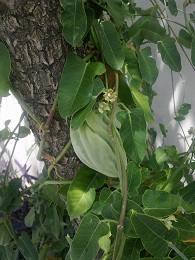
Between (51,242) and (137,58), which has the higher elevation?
(137,58)

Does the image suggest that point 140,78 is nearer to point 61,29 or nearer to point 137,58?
point 137,58

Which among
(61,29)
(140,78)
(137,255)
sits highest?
(61,29)

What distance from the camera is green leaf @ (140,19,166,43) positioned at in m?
0.62

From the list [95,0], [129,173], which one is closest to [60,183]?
[129,173]

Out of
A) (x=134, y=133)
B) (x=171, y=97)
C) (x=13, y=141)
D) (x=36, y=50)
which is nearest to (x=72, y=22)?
(x=36, y=50)

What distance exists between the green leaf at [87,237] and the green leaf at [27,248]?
10.8 inches

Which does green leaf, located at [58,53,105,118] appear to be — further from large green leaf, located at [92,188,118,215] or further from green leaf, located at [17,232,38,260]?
green leaf, located at [17,232,38,260]

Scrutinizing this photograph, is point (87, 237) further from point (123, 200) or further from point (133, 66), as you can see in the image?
point (133, 66)

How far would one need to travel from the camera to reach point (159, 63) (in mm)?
1211

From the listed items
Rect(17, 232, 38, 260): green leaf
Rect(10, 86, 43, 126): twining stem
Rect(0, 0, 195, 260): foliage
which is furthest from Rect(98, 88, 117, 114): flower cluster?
Rect(17, 232, 38, 260): green leaf

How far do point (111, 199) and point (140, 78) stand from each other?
7.4 inches

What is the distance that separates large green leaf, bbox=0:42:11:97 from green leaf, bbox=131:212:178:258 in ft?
0.85

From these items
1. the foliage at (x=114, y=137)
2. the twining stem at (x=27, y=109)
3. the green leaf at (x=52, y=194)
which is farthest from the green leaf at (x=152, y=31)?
the green leaf at (x=52, y=194)

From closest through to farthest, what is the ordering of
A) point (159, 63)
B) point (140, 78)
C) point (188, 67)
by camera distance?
point (140, 78), point (188, 67), point (159, 63)
